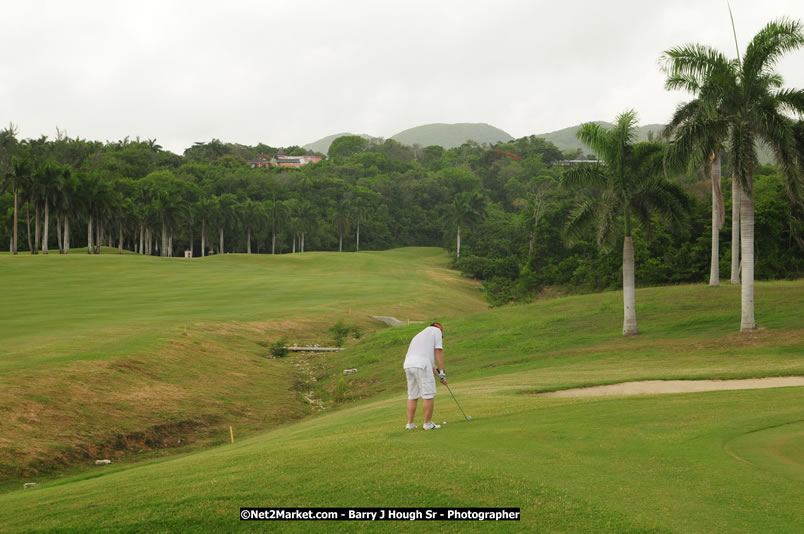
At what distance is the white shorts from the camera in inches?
534

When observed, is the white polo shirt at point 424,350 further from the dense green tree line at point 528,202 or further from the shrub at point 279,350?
the shrub at point 279,350

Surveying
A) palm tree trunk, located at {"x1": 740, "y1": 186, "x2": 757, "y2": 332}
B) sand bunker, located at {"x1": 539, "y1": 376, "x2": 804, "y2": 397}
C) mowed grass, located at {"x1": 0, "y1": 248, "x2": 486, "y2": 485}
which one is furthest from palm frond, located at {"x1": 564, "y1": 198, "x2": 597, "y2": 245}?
mowed grass, located at {"x1": 0, "y1": 248, "x2": 486, "y2": 485}

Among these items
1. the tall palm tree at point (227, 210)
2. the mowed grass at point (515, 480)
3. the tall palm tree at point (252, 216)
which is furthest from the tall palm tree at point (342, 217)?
the mowed grass at point (515, 480)

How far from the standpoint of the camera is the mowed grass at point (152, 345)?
73.2 ft

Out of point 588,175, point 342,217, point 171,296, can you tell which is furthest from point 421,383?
point 342,217

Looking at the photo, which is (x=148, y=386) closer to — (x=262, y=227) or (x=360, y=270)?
(x=360, y=270)

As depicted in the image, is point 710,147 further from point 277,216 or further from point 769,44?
point 277,216

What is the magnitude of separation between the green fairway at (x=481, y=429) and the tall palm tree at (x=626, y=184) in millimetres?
4425

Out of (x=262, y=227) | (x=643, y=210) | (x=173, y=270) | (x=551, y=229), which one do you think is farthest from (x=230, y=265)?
(x=643, y=210)

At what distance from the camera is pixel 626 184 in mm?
32219

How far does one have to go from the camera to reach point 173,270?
7744 cm

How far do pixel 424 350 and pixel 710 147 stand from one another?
70.1 feet

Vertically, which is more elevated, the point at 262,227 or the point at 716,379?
the point at 262,227

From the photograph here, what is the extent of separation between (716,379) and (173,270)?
67845mm
